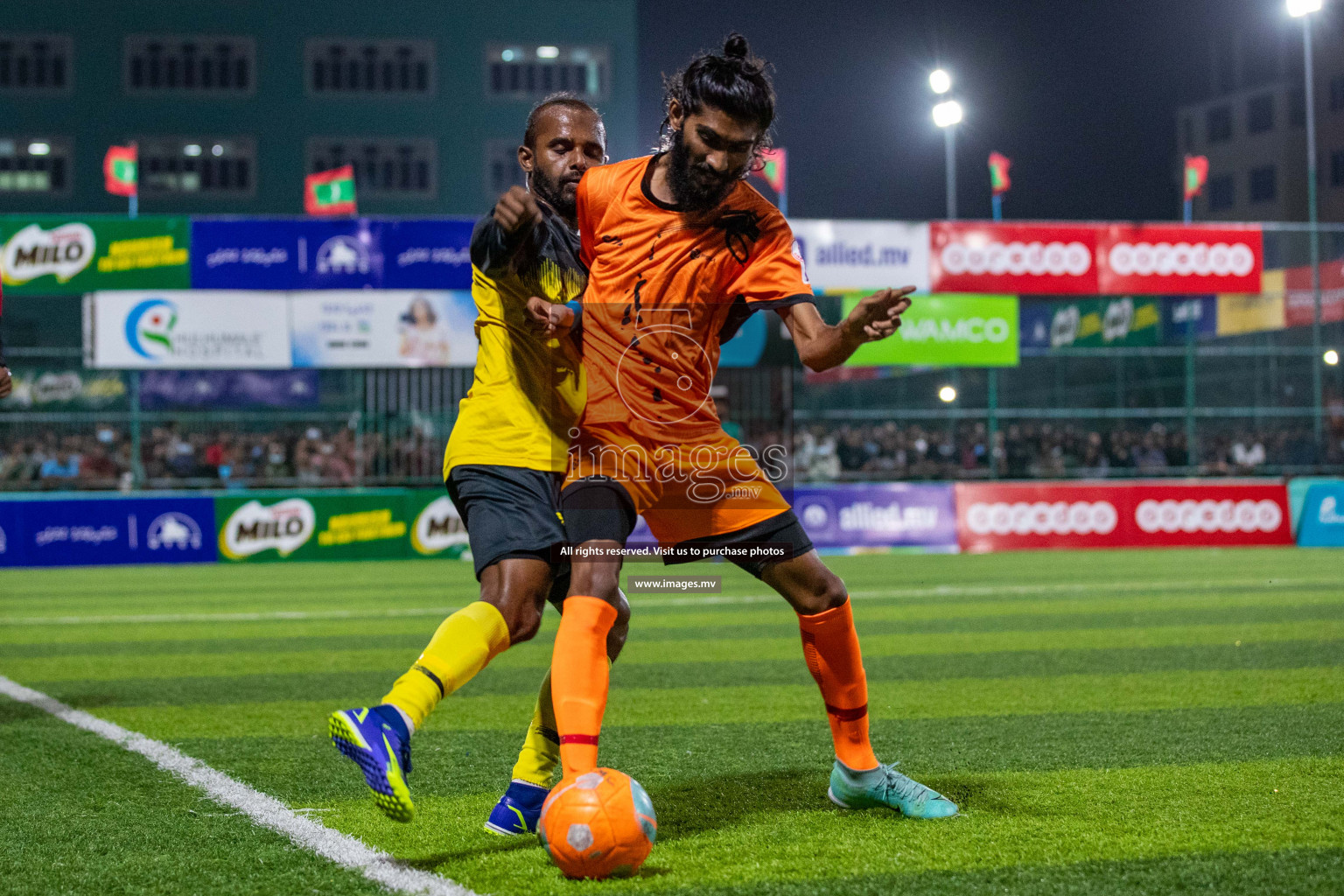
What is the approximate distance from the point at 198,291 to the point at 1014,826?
16.9 m

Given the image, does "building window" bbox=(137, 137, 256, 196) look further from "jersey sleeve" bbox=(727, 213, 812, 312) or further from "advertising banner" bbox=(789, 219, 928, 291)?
"jersey sleeve" bbox=(727, 213, 812, 312)

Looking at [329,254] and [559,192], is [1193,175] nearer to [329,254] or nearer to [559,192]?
[329,254]

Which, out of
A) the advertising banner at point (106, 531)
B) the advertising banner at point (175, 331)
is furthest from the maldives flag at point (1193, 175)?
the advertising banner at point (106, 531)

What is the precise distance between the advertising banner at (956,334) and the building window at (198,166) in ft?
80.9

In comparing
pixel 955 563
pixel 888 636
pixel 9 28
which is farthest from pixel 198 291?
pixel 9 28

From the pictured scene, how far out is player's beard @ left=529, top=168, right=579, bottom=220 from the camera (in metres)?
3.92

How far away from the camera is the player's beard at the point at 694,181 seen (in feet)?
11.3

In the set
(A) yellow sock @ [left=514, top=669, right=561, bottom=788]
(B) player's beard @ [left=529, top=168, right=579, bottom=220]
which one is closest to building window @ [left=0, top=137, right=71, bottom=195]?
(B) player's beard @ [left=529, top=168, right=579, bottom=220]

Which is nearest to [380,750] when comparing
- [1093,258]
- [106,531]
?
[106,531]

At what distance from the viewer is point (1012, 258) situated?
1986 cm

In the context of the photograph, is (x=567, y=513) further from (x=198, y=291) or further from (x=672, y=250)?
(x=198, y=291)

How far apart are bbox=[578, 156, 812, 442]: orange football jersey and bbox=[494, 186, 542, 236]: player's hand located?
0.98 ft

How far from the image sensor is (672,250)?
3518 millimetres

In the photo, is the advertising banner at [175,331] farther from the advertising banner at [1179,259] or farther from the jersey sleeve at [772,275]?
the jersey sleeve at [772,275]
